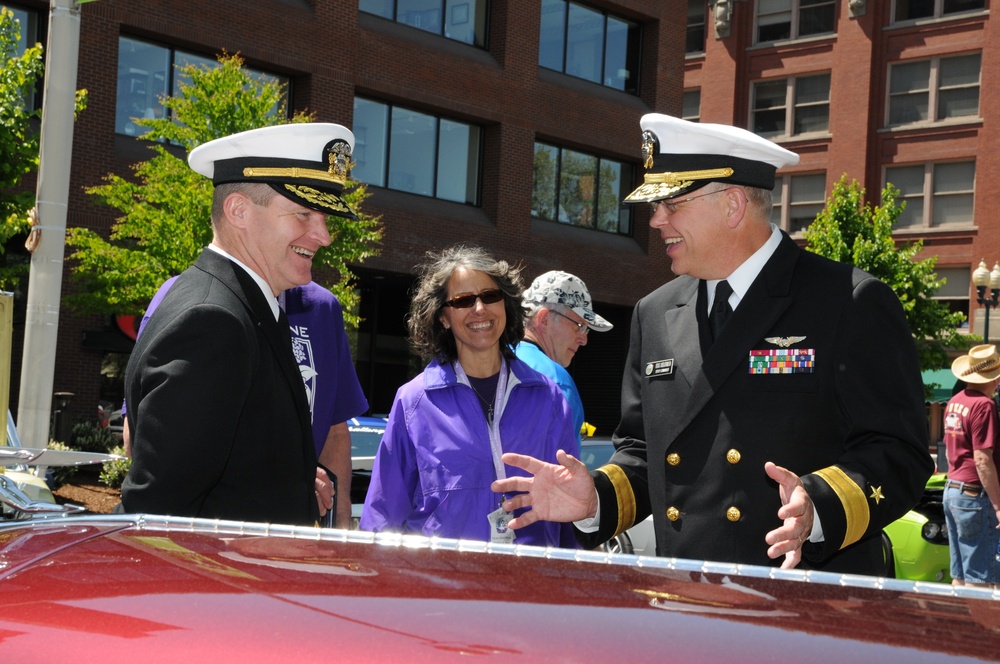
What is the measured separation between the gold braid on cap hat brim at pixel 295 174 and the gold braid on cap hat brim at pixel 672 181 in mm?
903

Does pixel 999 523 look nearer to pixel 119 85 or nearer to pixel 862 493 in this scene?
pixel 862 493

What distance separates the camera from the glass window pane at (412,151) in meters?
24.8

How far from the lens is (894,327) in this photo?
9.30 ft

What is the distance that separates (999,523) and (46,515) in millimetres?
7735

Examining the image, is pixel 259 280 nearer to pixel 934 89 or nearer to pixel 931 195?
pixel 931 195

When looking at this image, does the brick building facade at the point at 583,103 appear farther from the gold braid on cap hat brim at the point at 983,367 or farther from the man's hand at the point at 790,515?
the man's hand at the point at 790,515

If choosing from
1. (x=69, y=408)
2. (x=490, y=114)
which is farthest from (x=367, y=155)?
(x=69, y=408)

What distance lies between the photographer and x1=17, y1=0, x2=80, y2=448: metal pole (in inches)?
365

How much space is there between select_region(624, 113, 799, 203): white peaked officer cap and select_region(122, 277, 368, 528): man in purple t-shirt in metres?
1.23

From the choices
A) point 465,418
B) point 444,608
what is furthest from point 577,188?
point 444,608

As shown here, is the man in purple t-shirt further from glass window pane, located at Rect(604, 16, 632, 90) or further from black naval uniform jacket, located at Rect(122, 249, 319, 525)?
glass window pane, located at Rect(604, 16, 632, 90)

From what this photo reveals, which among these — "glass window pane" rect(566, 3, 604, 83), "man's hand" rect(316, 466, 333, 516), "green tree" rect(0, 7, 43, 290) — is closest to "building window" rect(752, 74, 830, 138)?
"glass window pane" rect(566, 3, 604, 83)

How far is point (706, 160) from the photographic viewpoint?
123 inches

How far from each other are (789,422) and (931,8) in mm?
39525
